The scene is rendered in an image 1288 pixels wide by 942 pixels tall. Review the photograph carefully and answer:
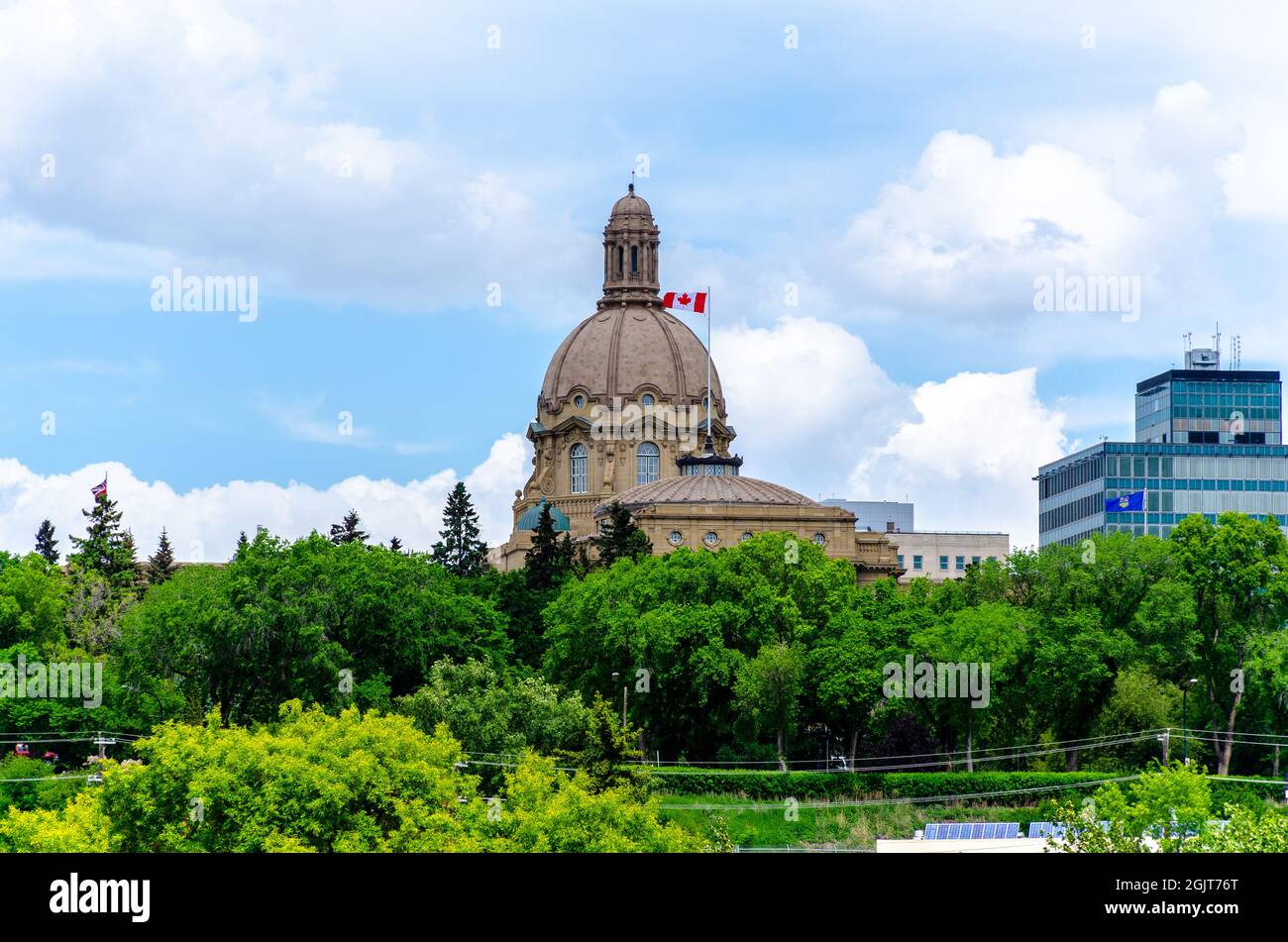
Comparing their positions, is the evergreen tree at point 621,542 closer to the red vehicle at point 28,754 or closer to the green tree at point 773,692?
the green tree at point 773,692

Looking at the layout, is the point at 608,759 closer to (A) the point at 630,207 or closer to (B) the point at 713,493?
(B) the point at 713,493

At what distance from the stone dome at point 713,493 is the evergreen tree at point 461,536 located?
8848 millimetres

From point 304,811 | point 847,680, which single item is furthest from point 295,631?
point 304,811

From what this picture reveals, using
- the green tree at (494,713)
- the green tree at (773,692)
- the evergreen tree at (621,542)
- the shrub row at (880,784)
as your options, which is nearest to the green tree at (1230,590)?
the shrub row at (880,784)

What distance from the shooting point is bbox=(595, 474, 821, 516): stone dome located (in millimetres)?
140000

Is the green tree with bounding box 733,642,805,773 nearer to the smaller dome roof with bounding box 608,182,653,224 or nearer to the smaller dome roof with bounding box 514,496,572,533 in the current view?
the smaller dome roof with bounding box 514,496,572,533

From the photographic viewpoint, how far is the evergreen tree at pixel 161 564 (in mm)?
132712

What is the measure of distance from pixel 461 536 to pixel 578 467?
25.8 m

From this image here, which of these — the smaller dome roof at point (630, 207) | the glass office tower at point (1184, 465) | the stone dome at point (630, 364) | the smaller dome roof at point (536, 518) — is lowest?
the smaller dome roof at point (536, 518)

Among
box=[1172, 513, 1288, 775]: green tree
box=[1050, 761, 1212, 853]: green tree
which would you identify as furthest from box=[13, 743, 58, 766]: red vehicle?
box=[1172, 513, 1288, 775]: green tree
